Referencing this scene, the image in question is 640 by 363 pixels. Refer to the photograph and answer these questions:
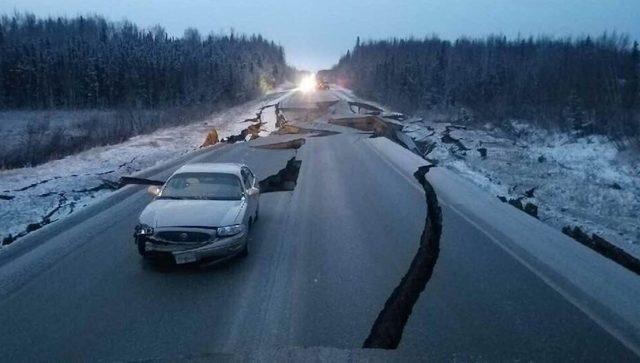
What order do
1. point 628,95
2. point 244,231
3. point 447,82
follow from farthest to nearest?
point 447,82 < point 628,95 < point 244,231

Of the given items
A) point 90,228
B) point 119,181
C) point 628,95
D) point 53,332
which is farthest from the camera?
point 628,95

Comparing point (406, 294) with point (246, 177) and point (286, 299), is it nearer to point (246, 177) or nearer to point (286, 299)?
point (286, 299)

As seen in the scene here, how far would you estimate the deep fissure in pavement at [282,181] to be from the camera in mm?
14873

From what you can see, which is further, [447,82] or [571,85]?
[447,82]

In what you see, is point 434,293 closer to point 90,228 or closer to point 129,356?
point 129,356

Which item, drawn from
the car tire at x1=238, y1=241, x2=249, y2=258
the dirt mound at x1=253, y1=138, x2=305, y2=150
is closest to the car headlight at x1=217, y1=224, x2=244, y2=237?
the car tire at x1=238, y1=241, x2=249, y2=258

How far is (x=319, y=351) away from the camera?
5.34 m

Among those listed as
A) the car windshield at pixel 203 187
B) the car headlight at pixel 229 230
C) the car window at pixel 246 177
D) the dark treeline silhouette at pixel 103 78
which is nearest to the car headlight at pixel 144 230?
the car headlight at pixel 229 230

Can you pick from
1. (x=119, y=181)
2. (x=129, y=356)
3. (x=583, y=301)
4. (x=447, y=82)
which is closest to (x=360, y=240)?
(x=583, y=301)

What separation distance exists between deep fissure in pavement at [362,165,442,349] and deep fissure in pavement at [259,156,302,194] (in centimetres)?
492

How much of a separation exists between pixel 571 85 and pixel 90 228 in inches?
1691

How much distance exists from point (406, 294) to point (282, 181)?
9637 millimetres

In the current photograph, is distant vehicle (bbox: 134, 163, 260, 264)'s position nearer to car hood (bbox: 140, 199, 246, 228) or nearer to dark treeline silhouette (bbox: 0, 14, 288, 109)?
car hood (bbox: 140, 199, 246, 228)

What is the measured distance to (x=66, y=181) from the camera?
1633cm
